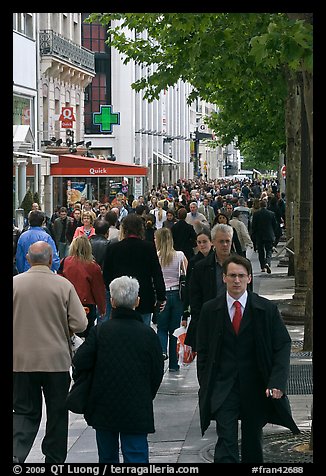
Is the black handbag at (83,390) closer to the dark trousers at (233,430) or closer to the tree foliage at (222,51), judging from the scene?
the dark trousers at (233,430)

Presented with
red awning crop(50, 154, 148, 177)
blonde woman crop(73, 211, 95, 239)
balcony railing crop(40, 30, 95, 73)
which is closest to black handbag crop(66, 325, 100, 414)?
blonde woman crop(73, 211, 95, 239)

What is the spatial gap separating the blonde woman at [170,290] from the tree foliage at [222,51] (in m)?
2.37

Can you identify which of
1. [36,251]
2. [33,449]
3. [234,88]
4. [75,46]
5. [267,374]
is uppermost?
[75,46]

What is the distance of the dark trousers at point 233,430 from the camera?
8.54 metres

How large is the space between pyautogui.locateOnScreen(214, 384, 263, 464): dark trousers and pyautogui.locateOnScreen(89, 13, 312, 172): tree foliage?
230 centimetres

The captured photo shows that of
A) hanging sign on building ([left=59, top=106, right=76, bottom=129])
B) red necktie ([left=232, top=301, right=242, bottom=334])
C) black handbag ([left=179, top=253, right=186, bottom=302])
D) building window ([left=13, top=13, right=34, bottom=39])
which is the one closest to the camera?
red necktie ([left=232, top=301, right=242, bottom=334])

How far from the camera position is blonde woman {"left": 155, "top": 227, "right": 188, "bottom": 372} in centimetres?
1445

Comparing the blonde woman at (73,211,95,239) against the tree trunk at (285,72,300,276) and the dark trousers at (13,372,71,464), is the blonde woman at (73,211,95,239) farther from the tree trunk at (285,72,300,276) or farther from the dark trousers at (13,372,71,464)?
the dark trousers at (13,372,71,464)

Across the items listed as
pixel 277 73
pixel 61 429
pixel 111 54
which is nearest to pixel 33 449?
pixel 61 429

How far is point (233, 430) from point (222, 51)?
35.0 ft

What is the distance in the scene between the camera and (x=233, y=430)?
8.55 meters
